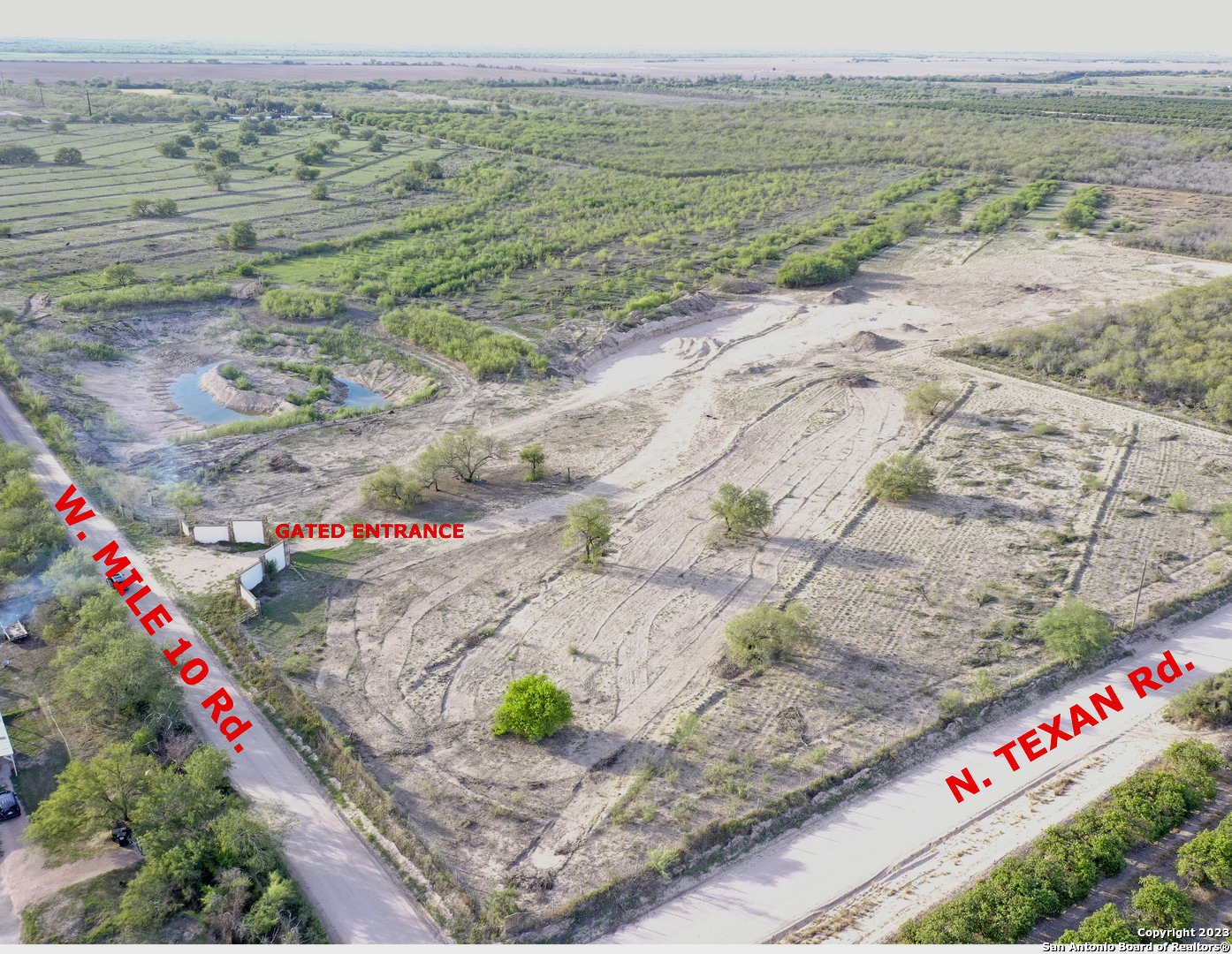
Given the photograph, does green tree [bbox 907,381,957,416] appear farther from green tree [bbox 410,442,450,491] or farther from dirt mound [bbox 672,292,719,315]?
green tree [bbox 410,442,450,491]

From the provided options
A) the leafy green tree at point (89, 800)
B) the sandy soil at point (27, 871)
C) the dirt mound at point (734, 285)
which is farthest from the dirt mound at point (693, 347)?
the sandy soil at point (27, 871)

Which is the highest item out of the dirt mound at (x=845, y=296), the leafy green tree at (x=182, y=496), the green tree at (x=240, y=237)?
the green tree at (x=240, y=237)

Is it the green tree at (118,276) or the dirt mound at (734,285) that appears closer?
the green tree at (118,276)

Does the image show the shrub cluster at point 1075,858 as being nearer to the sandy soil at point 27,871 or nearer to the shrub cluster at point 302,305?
the sandy soil at point 27,871

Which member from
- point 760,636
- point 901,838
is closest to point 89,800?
point 760,636


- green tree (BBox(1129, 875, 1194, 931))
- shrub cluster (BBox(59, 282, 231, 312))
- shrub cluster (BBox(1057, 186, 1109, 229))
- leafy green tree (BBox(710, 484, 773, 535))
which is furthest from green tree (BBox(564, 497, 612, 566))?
shrub cluster (BBox(1057, 186, 1109, 229))

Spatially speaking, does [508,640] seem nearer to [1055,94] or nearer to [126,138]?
[126,138]

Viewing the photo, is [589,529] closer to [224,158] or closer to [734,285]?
[734,285]
